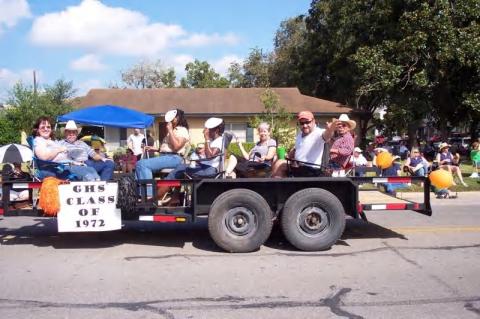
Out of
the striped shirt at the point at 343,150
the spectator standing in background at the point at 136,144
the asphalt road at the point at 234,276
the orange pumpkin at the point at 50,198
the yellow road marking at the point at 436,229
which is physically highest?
the spectator standing in background at the point at 136,144

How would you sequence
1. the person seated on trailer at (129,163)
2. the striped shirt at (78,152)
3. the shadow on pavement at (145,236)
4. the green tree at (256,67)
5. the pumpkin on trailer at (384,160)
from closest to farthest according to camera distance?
the shadow on pavement at (145,236)
the striped shirt at (78,152)
the pumpkin on trailer at (384,160)
the person seated on trailer at (129,163)
the green tree at (256,67)

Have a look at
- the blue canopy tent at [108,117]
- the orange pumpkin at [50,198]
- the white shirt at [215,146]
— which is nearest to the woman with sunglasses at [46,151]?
the orange pumpkin at [50,198]

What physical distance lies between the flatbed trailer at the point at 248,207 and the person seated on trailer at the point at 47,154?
36 centimetres

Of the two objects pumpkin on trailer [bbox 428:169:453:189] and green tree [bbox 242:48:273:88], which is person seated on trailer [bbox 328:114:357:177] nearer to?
pumpkin on trailer [bbox 428:169:453:189]

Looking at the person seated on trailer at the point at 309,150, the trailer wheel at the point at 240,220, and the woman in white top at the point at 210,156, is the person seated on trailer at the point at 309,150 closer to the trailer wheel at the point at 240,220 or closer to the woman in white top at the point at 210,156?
the trailer wheel at the point at 240,220

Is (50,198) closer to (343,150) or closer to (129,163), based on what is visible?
(343,150)

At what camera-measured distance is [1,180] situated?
298 inches

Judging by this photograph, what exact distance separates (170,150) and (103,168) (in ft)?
3.46

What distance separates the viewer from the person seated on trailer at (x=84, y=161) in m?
7.62

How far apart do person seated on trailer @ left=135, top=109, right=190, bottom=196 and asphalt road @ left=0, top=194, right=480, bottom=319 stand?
110 cm

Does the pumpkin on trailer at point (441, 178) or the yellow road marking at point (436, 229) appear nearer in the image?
the pumpkin on trailer at point (441, 178)

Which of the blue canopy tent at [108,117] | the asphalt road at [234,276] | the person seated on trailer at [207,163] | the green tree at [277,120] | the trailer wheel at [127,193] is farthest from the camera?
the green tree at [277,120]

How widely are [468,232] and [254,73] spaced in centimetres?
5183

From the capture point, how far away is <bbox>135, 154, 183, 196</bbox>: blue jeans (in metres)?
7.51
